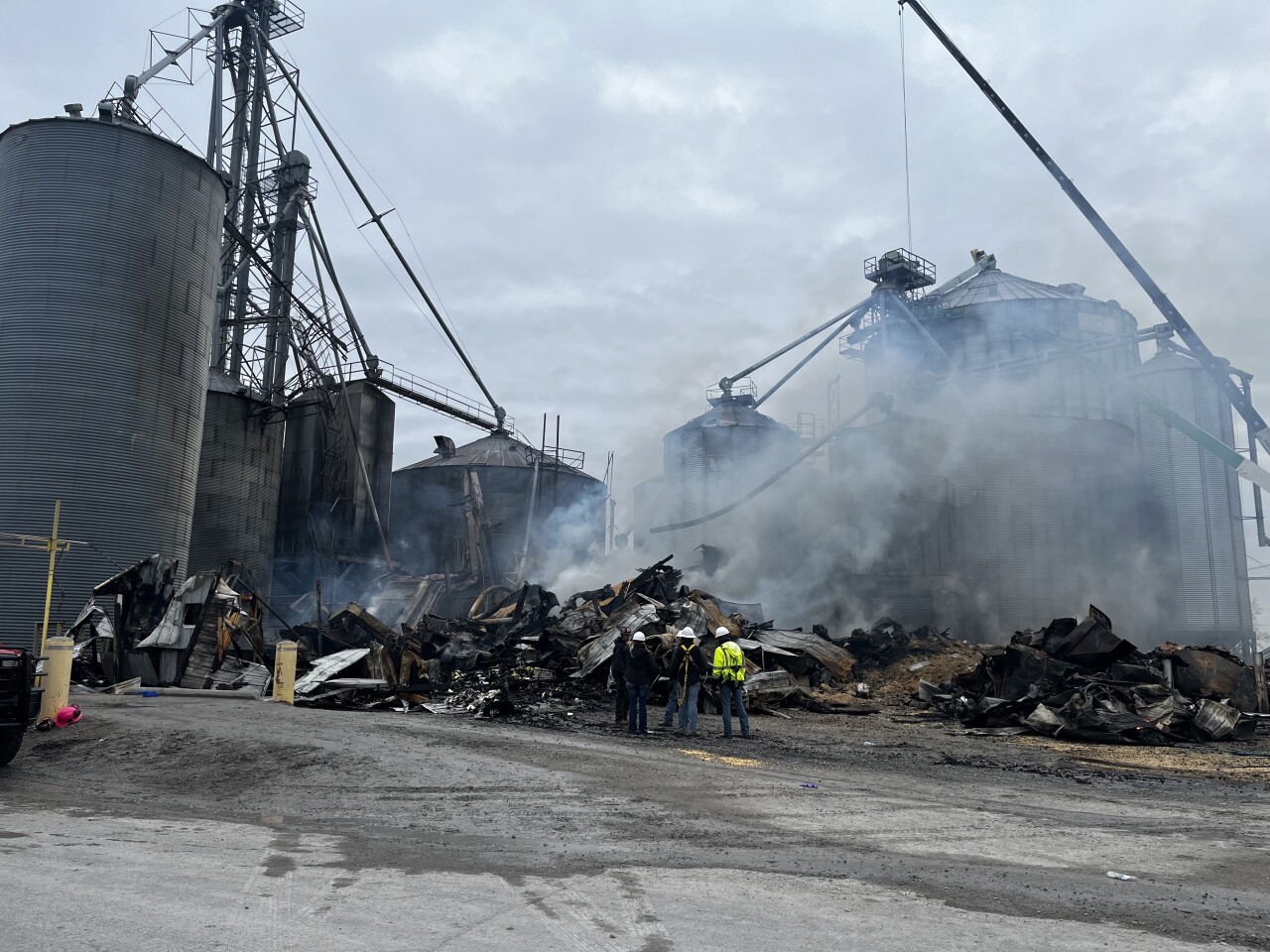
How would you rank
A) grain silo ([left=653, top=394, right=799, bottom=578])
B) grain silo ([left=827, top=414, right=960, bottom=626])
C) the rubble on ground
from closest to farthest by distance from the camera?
the rubble on ground < grain silo ([left=827, top=414, right=960, bottom=626]) < grain silo ([left=653, top=394, right=799, bottom=578])

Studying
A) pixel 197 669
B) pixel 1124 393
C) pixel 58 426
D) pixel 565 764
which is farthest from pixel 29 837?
pixel 1124 393

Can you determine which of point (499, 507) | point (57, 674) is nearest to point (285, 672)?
point (57, 674)

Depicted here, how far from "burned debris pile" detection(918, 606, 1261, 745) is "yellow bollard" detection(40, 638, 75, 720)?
1293 cm

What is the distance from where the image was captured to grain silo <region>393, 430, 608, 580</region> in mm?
40562

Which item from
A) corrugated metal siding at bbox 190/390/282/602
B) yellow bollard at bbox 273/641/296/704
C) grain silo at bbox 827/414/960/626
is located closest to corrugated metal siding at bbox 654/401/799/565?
grain silo at bbox 827/414/960/626

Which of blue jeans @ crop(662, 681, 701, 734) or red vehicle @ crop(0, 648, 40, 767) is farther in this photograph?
blue jeans @ crop(662, 681, 701, 734)

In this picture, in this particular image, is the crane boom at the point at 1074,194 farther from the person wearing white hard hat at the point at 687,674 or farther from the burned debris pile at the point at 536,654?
the person wearing white hard hat at the point at 687,674

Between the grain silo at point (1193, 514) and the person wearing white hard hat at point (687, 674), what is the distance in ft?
95.3

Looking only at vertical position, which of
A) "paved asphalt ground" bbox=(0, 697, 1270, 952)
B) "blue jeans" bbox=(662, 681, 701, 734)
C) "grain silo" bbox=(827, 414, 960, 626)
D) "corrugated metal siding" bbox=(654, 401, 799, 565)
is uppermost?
"corrugated metal siding" bbox=(654, 401, 799, 565)

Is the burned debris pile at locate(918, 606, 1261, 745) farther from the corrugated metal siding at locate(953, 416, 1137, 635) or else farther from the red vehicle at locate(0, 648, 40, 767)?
the corrugated metal siding at locate(953, 416, 1137, 635)

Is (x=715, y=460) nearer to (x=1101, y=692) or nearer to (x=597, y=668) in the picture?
(x=597, y=668)

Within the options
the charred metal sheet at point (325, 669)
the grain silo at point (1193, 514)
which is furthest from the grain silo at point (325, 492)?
the grain silo at point (1193, 514)

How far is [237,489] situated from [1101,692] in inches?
1014

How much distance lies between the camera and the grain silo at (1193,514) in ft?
119
